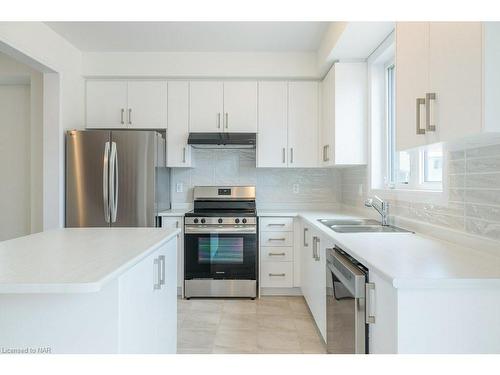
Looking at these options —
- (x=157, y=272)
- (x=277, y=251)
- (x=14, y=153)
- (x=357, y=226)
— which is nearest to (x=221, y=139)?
(x=277, y=251)

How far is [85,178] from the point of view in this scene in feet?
11.1

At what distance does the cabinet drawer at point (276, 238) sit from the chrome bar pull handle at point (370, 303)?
2134 mm

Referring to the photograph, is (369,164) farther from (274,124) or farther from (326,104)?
(274,124)

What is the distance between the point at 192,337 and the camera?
270cm

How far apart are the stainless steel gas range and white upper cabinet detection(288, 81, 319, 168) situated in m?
0.87

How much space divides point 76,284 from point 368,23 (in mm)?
2453

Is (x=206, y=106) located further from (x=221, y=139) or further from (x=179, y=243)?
(x=179, y=243)

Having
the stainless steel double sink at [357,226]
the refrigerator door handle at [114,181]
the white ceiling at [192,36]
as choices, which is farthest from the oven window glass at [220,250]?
the white ceiling at [192,36]

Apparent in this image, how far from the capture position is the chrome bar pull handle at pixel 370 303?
57.5 inches

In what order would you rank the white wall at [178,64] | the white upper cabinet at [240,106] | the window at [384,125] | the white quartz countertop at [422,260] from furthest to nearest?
the white upper cabinet at [240,106] < the white wall at [178,64] < the window at [384,125] < the white quartz countertop at [422,260]

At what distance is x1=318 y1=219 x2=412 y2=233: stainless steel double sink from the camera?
251cm

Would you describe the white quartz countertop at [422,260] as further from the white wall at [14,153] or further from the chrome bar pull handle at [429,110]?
the white wall at [14,153]

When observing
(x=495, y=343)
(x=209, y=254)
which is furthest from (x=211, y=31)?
(x=495, y=343)

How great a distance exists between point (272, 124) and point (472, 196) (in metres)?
2.37
